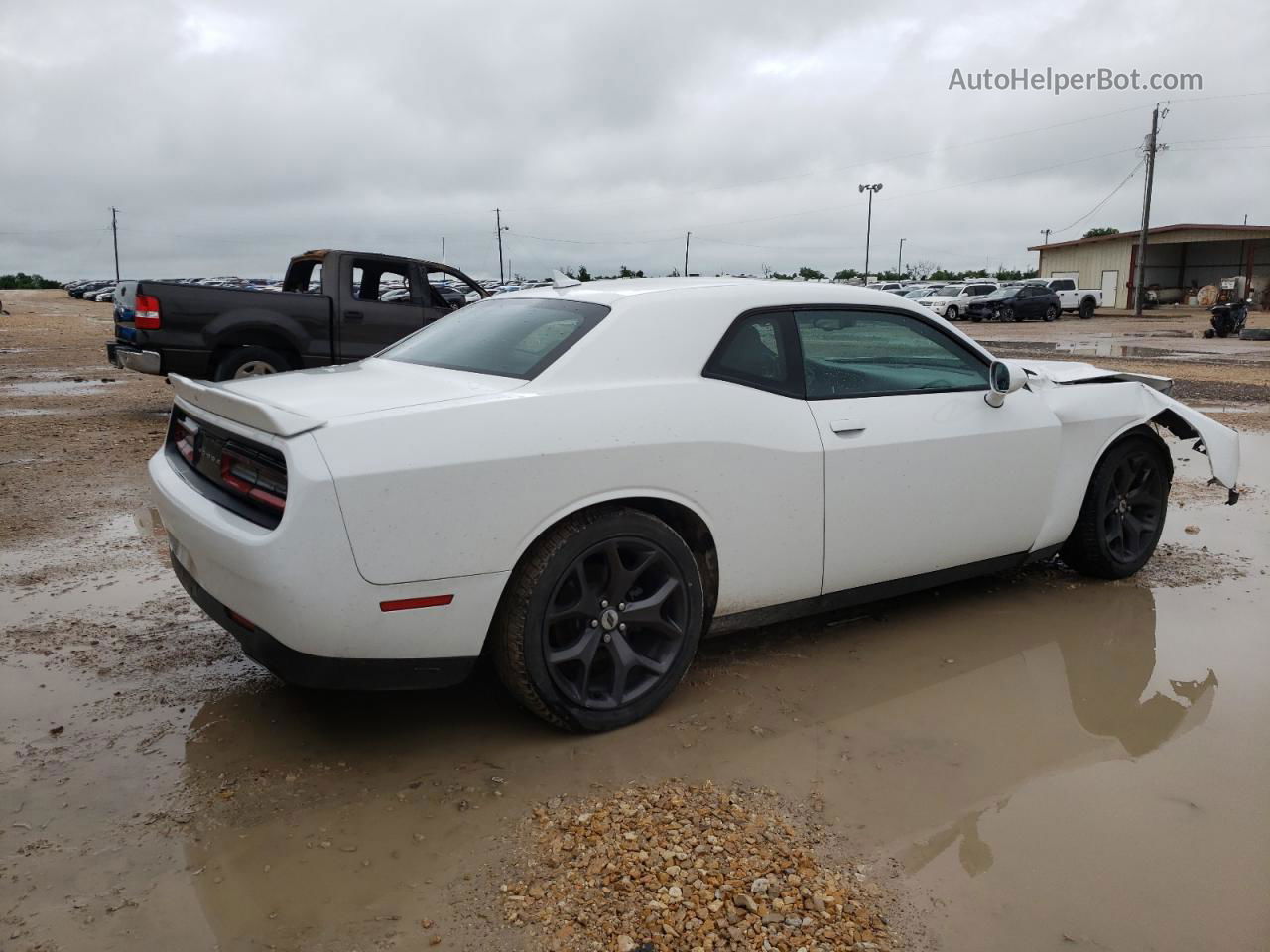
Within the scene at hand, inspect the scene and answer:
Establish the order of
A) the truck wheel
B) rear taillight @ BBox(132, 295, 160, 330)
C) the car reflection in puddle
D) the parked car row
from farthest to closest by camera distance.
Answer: the parked car row, the truck wheel, rear taillight @ BBox(132, 295, 160, 330), the car reflection in puddle

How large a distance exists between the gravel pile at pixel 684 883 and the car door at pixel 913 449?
4.23ft

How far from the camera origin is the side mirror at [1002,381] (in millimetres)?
4160

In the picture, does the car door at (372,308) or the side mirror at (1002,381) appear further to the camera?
the car door at (372,308)

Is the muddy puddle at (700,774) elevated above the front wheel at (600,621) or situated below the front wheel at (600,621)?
below

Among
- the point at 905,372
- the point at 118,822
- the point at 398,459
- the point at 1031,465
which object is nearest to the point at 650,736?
the point at 398,459

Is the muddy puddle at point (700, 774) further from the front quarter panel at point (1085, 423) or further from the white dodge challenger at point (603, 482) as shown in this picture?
Answer: the front quarter panel at point (1085, 423)

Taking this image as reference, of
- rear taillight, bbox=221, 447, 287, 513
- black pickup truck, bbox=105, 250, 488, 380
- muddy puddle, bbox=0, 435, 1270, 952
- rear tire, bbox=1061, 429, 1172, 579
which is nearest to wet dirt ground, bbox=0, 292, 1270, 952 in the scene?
muddy puddle, bbox=0, 435, 1270, 952

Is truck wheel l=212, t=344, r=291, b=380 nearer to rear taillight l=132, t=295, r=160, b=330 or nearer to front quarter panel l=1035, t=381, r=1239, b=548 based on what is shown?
rear taillight l=132, t=295, r=160, b=330

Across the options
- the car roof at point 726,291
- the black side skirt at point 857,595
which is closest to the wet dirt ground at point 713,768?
the black side skirt at point 857,595

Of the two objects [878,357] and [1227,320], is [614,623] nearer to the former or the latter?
[878,357]

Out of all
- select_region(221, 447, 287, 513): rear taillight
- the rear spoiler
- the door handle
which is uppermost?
the rear spoiler

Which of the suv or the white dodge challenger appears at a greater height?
the suv

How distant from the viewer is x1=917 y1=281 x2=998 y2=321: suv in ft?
128

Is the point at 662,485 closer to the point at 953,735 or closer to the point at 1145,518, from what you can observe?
the point at 953,735
